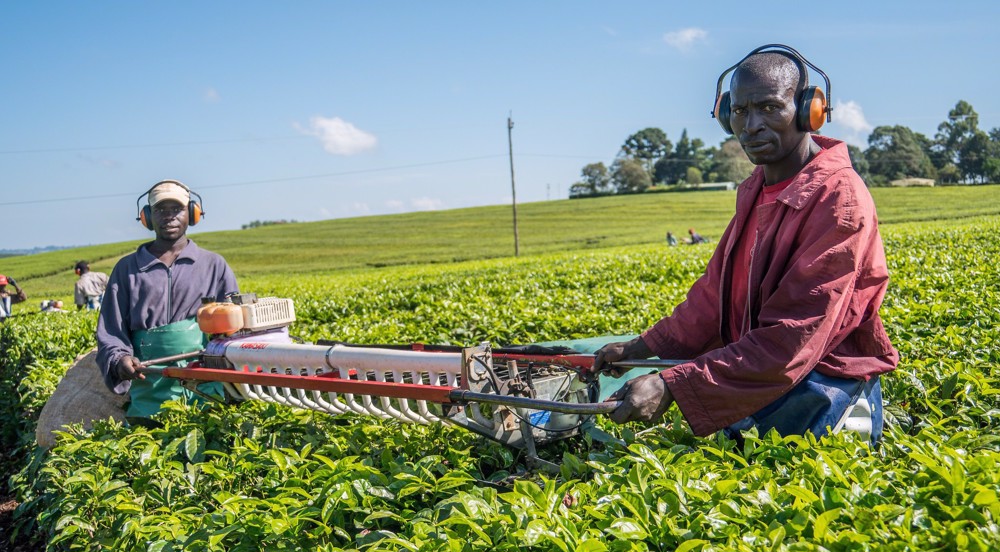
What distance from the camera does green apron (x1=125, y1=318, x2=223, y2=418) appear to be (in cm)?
475

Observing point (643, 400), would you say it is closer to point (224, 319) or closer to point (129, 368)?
point (224, 319)

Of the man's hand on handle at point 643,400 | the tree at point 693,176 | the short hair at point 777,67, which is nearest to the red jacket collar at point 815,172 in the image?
the short hair at point 777,67

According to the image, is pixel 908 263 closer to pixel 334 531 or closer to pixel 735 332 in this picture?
pixel 735 332

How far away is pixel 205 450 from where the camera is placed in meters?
3.47

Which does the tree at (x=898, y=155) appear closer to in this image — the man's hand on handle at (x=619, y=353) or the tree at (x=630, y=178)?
the tree at (x=630, y=178)

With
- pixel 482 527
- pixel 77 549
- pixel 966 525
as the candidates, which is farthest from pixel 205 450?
pixel 966 525

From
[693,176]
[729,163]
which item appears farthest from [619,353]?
[729,163]

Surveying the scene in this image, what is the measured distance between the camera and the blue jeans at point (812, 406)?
252 cm

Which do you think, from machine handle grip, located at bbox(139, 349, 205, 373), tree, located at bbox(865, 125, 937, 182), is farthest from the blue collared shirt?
tree, located at bbox(865, 125, 937, 182)

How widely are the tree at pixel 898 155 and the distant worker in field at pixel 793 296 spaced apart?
8129 centimetres

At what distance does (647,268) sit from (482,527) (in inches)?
403

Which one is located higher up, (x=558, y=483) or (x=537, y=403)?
(x=537, y=403)

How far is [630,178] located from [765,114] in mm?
89816

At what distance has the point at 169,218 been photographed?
16.6 feet
